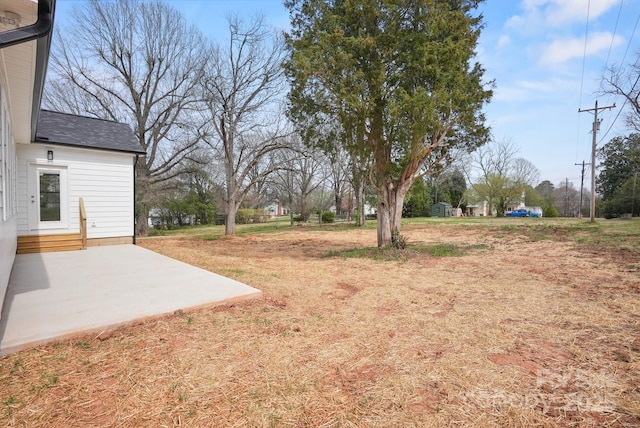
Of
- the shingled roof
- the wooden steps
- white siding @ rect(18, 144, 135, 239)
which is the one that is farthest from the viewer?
the shingled roof

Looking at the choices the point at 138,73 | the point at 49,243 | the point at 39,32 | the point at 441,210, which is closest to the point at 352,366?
the point at 39,32

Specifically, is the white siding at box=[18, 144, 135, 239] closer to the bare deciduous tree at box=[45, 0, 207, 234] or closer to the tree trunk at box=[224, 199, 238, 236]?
the tree trunk at box=[224, 199, 238, 236]

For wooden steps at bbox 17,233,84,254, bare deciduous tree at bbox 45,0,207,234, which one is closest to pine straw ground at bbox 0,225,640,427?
wooden steps at bbox 17,233,84,254

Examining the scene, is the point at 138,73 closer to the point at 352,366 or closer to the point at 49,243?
the point at 49,243

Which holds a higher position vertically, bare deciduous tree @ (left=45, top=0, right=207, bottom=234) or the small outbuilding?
bare deciduous tree @ (left=45, top=0, right=207, bottom=234)

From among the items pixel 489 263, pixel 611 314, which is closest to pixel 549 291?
pixel 611 314

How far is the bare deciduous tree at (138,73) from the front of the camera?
17.8m

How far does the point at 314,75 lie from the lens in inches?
316

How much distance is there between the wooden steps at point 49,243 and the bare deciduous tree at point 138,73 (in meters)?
10.5

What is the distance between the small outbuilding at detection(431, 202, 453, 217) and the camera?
4044cm

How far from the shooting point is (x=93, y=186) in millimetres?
9625

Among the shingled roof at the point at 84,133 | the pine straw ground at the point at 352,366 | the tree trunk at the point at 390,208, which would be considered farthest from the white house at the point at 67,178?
the tree trunk at the point at 390,208

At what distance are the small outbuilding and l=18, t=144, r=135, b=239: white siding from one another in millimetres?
37345

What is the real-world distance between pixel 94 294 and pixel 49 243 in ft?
19.9
